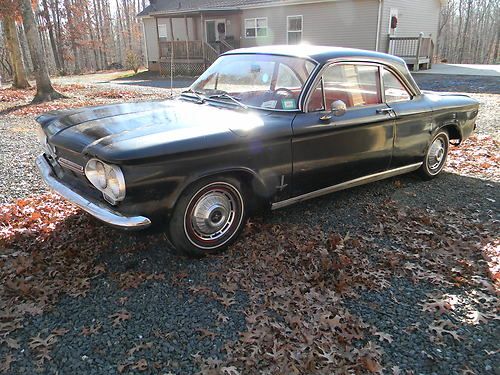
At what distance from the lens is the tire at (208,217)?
3.29m

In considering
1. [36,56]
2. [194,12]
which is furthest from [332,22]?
[36,56]

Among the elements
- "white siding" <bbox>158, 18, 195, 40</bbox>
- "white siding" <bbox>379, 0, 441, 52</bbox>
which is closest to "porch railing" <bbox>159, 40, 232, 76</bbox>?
"white siding" <bbox>158, 18, 195, 40</bbox>

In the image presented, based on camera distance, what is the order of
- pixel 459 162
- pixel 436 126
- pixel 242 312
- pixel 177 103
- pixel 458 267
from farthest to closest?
1. pixel 459 162
2. pixel 436 126
3. pixel 177 103
4. pixel 458 267
5. pixel 242 312

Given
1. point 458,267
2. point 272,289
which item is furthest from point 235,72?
point 458,267

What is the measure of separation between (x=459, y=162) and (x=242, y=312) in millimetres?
5090

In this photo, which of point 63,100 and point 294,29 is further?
point 294,29

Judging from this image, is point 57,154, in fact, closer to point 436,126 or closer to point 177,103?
point 177,103

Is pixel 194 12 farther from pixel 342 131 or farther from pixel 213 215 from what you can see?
pixel 213 215

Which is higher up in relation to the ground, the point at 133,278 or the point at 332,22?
the point at 332,22

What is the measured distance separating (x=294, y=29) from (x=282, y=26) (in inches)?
30.5

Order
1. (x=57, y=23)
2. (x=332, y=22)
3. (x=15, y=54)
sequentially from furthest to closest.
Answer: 1. (x=57, y=23)
2. (x=332, y=22)
3. (x=15, y=54)

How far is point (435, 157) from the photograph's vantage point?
5582mm

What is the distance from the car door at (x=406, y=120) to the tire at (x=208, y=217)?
2214mm

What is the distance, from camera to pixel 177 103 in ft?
14.5
